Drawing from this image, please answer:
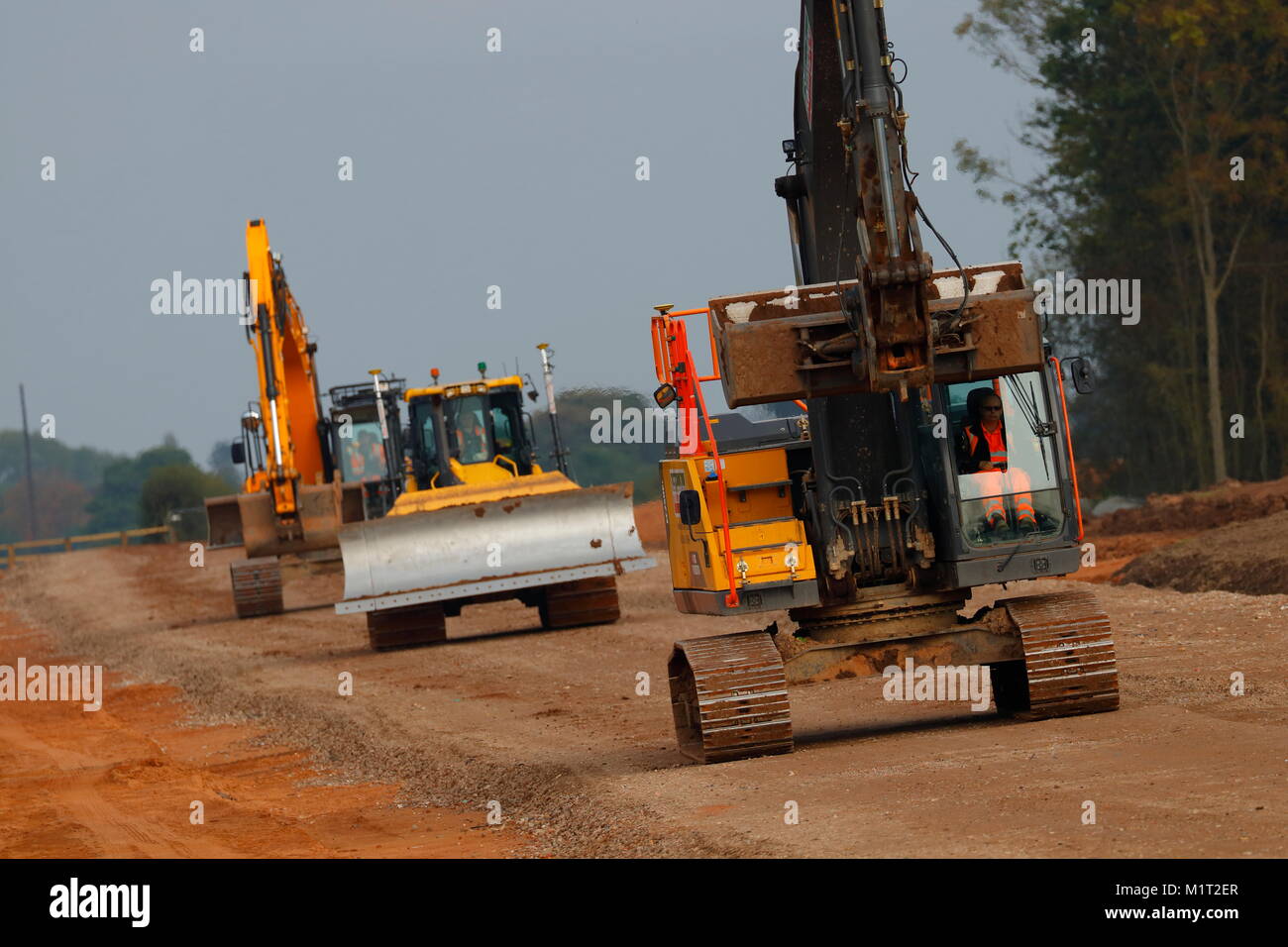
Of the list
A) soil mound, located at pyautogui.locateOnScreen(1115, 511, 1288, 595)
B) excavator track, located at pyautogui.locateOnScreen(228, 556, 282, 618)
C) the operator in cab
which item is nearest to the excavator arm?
excavator track, located at pyautogui.locateOnScreen(228, 556, 282, 618)

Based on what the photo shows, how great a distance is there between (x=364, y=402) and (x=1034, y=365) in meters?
21.6

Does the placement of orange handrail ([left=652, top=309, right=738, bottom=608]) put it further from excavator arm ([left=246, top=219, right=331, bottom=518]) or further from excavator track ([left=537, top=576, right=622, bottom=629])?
excavator arm ([left=246, top=219, right=331, bottom=518])

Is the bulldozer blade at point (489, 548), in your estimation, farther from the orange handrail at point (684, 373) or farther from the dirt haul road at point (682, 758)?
the orange handrail at point (684, 373)

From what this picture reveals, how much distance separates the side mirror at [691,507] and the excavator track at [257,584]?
19560 mm

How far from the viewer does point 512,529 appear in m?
21.0

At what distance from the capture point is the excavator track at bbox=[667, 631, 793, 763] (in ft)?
34.0

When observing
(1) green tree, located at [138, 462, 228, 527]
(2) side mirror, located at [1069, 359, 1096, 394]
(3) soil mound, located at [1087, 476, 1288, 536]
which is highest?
(1) green tree, located at [138, 462, 228, 527]

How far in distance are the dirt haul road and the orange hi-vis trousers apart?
4.30 feet

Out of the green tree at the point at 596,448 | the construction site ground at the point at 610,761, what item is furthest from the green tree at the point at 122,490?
the construction site ground at the point at 610,761

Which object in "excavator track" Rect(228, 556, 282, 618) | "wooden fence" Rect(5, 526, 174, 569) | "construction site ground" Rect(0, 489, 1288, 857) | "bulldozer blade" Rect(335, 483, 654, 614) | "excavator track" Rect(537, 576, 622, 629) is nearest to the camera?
"construction site ground" Rect(0, 489, 1288, 857)

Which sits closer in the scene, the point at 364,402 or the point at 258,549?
the point at 258,549

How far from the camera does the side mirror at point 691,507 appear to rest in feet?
35.3
